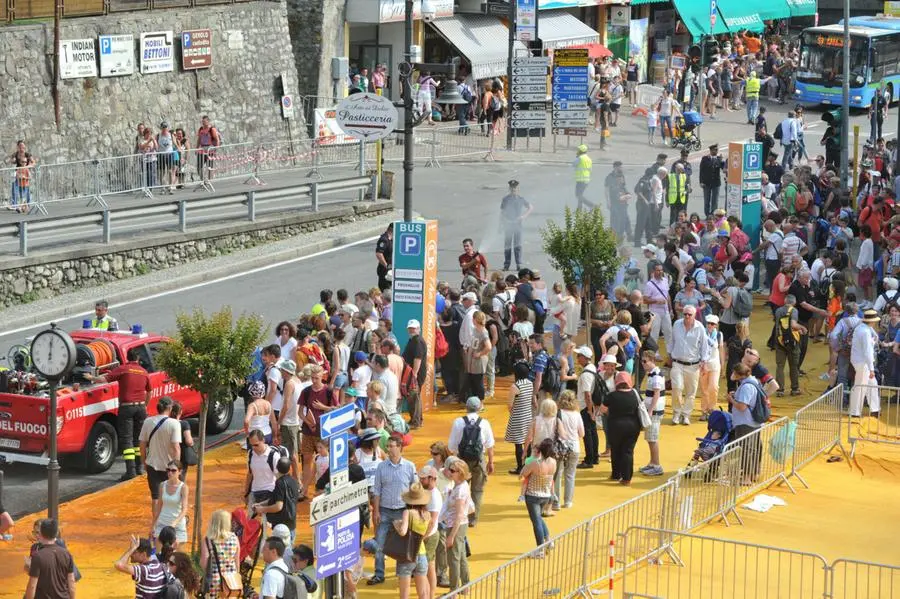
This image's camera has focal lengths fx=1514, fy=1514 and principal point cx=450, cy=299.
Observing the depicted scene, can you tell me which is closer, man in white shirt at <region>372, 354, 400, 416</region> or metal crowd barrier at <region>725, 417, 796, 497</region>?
metal crowd barrier at <region>725, 417, 796, 497</region>

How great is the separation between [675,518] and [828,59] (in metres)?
37.5

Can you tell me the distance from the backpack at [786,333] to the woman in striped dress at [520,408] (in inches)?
190

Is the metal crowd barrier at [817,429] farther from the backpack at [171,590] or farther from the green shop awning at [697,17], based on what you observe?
the green shop awning at [697,17]

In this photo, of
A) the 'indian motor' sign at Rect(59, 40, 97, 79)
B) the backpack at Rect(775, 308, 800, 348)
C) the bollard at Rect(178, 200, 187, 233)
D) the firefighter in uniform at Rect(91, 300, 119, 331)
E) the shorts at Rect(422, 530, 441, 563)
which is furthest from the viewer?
the 'indian motor' sign at Rect(59, 40, 97, 79)

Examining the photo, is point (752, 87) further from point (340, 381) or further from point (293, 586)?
point (293, 586)

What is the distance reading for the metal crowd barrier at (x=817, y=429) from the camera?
1781 cm

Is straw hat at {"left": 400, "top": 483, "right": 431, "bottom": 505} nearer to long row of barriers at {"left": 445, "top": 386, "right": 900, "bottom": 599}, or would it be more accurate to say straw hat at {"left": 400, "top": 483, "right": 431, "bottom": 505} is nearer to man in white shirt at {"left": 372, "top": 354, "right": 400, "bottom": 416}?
long row of barriers at {"left": 445, "top": 386, "right": 900, "bottom": 599}

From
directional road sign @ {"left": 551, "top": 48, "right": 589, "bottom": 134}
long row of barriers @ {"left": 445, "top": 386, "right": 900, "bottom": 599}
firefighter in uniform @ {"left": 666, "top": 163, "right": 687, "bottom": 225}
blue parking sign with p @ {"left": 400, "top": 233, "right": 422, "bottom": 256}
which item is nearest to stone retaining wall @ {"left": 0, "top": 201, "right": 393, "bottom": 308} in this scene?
firefighter in uniform @ {"left": 666, "top": 163, "right": 687, "bottom": 225}

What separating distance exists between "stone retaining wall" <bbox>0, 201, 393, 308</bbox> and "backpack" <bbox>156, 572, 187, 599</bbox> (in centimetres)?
1376

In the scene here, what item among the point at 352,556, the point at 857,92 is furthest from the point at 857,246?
the point at 857,92

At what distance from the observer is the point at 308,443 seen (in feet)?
54.6

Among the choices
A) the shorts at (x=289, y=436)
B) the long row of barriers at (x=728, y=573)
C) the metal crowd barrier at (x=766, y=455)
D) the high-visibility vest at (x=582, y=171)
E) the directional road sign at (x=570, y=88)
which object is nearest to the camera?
the long row of barriers at (x=728, y=573)

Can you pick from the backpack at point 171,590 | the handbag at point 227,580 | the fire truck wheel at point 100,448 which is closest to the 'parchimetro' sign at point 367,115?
the fire truck wheel at point 100,448

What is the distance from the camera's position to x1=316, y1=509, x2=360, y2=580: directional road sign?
11320 millimetres
